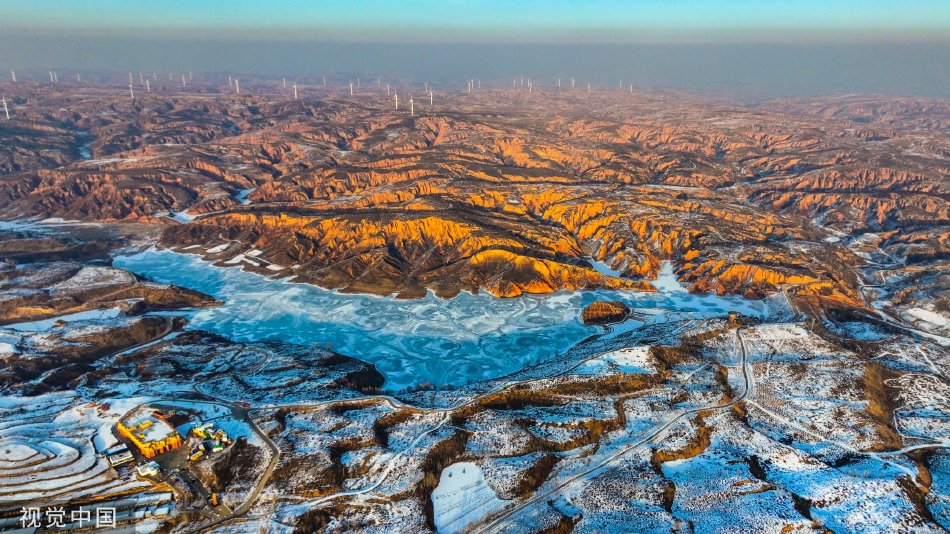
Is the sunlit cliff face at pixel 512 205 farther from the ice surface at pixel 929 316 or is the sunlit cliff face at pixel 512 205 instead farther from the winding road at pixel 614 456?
the winding road at pixel 614 456

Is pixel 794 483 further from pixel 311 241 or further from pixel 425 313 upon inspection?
pixel 311 241

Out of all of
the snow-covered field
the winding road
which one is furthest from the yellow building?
the winding road

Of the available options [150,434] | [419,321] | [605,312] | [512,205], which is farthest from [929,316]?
[150,434]

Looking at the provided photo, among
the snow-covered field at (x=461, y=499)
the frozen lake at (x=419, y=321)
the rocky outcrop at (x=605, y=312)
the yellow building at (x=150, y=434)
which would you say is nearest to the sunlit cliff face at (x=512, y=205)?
the frozen lake at (x=419, y=321)

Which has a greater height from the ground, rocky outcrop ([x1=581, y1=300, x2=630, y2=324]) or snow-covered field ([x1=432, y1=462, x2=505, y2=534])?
snow-covered field ([x1=432, y1=462, x2=505, y2=534])

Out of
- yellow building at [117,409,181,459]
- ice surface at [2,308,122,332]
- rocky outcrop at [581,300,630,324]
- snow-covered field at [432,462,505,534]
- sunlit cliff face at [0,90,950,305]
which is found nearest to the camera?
snow-covered field at [432,462,505,534]

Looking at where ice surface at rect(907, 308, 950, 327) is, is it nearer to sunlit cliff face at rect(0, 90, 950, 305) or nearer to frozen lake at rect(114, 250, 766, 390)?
sunlit cliff face at rect(0, 90, 950, 305)

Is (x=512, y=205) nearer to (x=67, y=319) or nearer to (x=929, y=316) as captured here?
(x=929, y=316)
